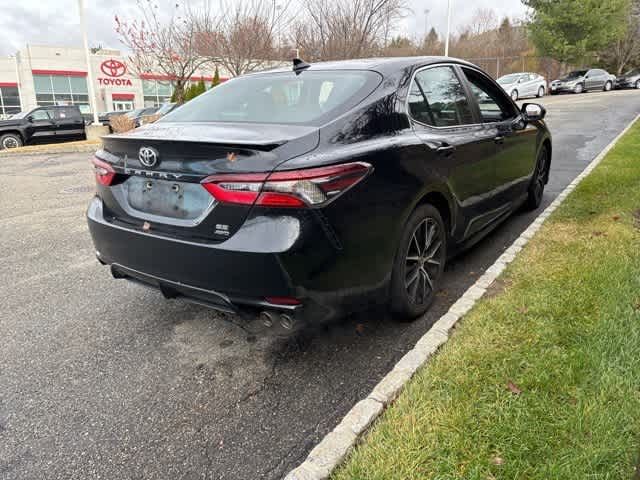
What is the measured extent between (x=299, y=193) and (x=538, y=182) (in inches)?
175

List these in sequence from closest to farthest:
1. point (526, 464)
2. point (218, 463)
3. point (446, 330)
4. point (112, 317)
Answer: point (526, 464), point (218, 463), point (446, 330), point (112, 317)

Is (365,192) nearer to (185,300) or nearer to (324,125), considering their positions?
(324,125)

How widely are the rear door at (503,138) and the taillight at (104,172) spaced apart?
8.80 ft

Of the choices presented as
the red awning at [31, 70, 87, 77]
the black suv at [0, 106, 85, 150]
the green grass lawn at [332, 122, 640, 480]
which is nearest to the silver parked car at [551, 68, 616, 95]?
the black suv at [0, 106, 85, 150]

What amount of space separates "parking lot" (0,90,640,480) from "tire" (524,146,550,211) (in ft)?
5.64

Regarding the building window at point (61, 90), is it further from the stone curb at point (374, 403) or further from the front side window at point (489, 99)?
the stone curb at point (374, 403)

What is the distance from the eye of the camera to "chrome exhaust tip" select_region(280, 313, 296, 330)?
2305 millimetres

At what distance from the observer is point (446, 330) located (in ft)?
9.39

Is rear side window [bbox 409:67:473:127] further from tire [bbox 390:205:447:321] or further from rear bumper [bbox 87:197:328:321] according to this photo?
rear bumper [bbox 87:197:328:321]

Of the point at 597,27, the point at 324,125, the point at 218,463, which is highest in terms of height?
the point at 597,27

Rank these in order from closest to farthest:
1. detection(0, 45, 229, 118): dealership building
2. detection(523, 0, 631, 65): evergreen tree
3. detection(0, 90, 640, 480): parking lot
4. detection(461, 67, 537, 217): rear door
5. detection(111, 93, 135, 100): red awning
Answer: detection(0, 90, 640, 480): parking lot → detection(461, 67, 537, 217): rear door → detection(523, 0, 631, 65): evergreen tree → detection(0, 45, 229, 118): dealership building → detection(111, 93, 135, 100): red awning

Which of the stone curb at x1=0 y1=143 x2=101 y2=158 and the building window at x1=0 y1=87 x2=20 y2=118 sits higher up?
the building window at x1=0 y1=87 x2=20 y2=118

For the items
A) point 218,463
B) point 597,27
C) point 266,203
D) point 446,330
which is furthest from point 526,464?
point 597,27

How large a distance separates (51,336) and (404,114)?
2.66m
